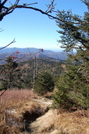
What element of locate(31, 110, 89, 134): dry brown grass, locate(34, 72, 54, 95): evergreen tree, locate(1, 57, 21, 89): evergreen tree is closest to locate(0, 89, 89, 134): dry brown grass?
locate(31, 110, 89, 134): dry brown grass

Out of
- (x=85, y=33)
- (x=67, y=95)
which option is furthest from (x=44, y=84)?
(x=85, y=33)

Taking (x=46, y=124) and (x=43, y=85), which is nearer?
(x=46, y=124)

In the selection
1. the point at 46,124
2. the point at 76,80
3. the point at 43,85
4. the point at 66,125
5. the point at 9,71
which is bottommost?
the point at 43,85

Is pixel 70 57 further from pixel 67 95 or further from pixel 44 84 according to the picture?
pixel 44 84

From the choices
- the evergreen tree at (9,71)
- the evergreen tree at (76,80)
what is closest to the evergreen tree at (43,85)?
the evergreen tree at (76,80)

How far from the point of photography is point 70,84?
269 inches

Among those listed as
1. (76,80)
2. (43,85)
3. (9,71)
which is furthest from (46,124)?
(43,85)

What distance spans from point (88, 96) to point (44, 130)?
→ 2.24 m

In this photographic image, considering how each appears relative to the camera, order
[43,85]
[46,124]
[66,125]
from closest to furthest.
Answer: [66,125] → [46,124] → [43,85]

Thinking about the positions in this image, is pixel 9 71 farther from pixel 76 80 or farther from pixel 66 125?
pixel 76 80

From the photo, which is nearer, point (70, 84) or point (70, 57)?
point (70, 84)

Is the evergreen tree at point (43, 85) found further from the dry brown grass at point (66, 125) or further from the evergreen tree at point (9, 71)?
the evergreen tree at point (9, 71)

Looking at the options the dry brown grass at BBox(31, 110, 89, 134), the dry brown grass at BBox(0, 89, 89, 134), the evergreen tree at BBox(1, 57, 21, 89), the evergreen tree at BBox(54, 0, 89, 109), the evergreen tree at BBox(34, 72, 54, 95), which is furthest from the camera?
the evergreen tree at BBox(34, 72, 54, 95)

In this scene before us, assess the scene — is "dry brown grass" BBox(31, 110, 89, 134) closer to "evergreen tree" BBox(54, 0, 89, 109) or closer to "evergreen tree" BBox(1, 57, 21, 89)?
"evergreen tree" BBox(54, 0, 89, 109)
